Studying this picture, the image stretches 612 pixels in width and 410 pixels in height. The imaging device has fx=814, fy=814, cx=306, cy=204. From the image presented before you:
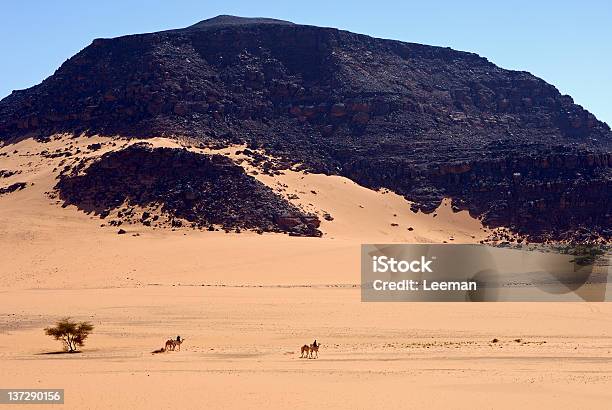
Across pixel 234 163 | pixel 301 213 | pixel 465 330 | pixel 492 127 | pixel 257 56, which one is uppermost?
pixel 257 56

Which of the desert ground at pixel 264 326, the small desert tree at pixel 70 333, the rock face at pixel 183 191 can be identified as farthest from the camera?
the rock face at pixel 183 191

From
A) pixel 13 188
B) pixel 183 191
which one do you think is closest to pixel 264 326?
pixel 183 191

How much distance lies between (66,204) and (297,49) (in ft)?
137

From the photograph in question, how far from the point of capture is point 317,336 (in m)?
30.7

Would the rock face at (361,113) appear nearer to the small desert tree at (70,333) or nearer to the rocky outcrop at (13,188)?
the rocky outcrop at (13,188)

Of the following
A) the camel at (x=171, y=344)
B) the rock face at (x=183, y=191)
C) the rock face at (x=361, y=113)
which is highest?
the rock face at (x=361, y=113)

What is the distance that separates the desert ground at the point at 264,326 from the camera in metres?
18.4

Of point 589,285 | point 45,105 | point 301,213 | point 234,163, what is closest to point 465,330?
point 589,285

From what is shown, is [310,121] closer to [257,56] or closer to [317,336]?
[257,56]

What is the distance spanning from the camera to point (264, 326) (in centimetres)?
3334

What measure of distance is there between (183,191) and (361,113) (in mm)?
30199

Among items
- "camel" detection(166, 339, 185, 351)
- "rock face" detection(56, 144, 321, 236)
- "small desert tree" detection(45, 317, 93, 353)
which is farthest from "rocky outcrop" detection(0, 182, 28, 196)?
"camel" detection(166, 339, 185, 351)

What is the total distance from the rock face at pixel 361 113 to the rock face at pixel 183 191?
9.97 metres

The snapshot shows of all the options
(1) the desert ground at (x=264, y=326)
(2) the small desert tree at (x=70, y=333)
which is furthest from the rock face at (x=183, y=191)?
(2) the small desert tree at (x=70, y=333)
